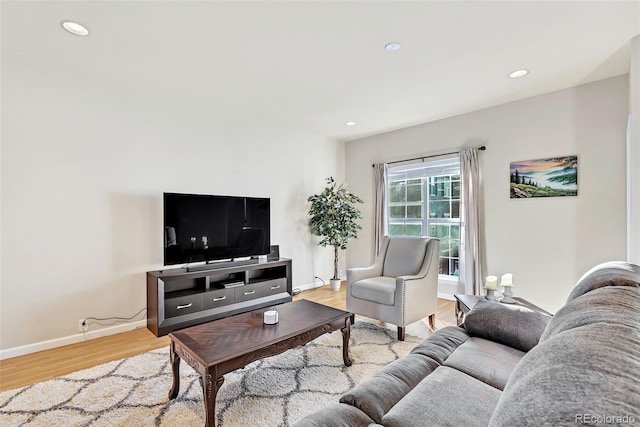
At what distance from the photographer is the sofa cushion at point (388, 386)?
1.10m

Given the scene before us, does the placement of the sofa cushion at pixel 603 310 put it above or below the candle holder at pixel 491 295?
above

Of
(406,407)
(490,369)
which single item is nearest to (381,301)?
(490,369)

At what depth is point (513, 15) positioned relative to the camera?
1994 millimetres

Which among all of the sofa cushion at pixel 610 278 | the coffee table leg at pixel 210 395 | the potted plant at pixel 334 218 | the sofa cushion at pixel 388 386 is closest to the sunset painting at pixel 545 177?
the potted plant at pixel 334 218

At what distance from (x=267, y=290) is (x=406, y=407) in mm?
2836

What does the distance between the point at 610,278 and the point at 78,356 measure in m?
3.58

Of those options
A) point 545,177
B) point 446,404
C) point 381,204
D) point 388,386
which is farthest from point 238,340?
point 545,177

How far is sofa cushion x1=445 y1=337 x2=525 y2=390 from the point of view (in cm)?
132

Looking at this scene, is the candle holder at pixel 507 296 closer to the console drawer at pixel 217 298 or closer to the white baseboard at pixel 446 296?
the white baseboard at pixel 446 296

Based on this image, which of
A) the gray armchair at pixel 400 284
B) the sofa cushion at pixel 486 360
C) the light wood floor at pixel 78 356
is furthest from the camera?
the gray armchair at pixel 400 284

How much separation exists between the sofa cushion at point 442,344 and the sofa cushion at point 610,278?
2.06 feet

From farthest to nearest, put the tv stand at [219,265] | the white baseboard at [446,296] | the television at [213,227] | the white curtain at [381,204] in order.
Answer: the white curtain at [381,204] → the white baseboard at [446,296] → the tv stand at [219,265] → the television at [213,227]

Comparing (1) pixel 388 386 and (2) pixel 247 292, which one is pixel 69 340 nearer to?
(2) pixel 247 292

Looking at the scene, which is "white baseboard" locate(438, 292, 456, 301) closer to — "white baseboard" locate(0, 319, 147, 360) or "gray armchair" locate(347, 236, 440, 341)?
"gray armchair" locate(347, 236, 440, 341)
